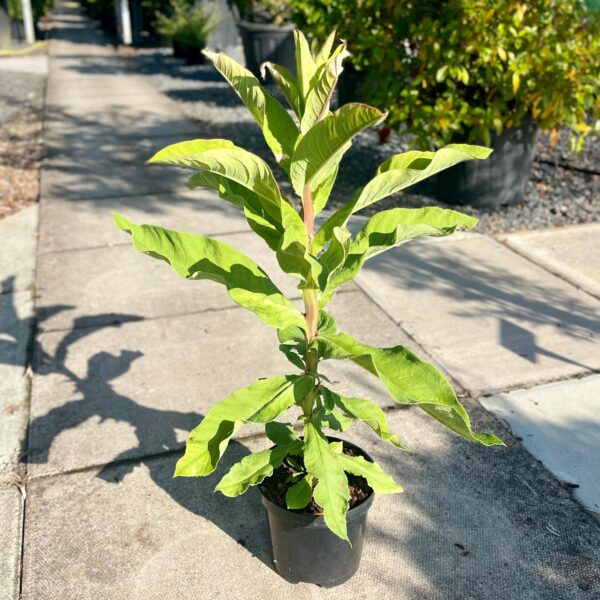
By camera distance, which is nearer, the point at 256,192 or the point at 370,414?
the point at 256,192

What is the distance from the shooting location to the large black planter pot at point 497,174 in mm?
6555

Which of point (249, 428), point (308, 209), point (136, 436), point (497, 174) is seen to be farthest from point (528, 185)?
point (308, 209)

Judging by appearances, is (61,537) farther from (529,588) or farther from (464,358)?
(464,358)

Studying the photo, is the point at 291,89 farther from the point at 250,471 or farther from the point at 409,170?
the point at 250,471

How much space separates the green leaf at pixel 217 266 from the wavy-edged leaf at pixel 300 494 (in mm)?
562

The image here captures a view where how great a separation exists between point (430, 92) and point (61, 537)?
207 inches

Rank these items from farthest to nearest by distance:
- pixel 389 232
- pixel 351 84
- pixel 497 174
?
pixel 351 84 → pixel 497 174 → pixel 389 232

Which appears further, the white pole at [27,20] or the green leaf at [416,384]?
the white pole at [27,20]

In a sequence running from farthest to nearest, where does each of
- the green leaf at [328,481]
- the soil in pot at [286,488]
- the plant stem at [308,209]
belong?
the soil in pot at [286,488] < the plant stem at [308,209] < the green leaf at [328,481]

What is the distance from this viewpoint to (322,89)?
199 cm

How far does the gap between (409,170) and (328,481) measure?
100cm

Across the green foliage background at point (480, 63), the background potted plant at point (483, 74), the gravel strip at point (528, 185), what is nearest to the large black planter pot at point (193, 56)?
the gravel strip at point (528, 185)

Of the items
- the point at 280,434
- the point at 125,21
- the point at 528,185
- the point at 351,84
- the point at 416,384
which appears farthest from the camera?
the point at 125,21

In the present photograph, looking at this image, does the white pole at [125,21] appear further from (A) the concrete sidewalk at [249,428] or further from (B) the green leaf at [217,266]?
(B) the green leaf at [217,266]
